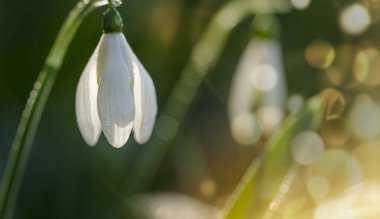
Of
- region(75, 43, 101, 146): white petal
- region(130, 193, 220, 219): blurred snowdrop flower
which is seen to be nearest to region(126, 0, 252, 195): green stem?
region(130, 193, 220, 219): blurred snowdrop flower

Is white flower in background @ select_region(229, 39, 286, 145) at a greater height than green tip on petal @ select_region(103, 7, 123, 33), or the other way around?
white flower in background @ select_region(229, 39, 286, 145)

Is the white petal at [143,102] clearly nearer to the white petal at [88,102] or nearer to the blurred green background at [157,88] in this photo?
the white petal at [88,102]

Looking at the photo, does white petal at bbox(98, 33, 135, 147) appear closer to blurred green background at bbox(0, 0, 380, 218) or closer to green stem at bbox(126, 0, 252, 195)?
green stem at bbox(126, 0, 252, 195)

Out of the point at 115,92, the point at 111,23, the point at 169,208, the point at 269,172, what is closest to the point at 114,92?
the point at 115,92

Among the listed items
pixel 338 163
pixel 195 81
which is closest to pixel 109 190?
pixel 195 81

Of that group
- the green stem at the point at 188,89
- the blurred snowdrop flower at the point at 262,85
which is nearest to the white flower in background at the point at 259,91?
the blurred snowdrop flower at the point at 262,85

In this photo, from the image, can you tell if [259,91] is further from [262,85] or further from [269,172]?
[269,172]

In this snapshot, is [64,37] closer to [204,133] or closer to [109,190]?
[109,190]
